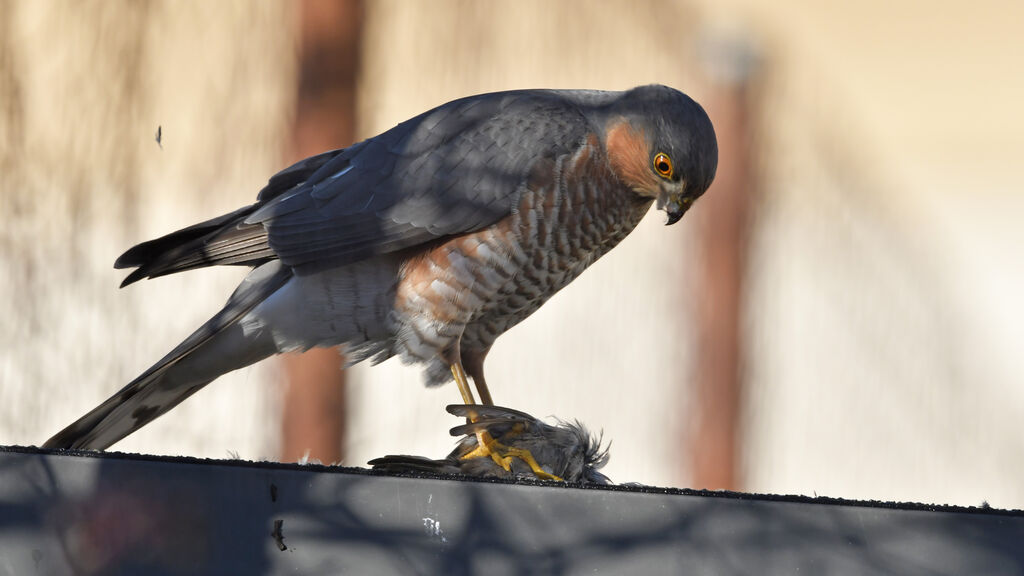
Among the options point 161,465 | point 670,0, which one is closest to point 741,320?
point 670,0

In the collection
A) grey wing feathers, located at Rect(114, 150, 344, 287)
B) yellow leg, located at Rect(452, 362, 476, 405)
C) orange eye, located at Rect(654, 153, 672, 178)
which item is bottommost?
yellow leg, located at Rect(452, 362, 476, 405)

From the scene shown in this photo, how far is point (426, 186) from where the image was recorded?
175 cm

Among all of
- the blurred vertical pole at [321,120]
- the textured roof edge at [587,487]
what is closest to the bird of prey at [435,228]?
the textured roof edge at [587,487]

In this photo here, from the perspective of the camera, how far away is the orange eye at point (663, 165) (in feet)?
5.73

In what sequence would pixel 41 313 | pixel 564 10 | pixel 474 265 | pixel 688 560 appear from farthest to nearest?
pixel 564 10 → pixel 41 313 → pixel 474 265 → pixel 688 560

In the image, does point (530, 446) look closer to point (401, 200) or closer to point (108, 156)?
point (401, 200)

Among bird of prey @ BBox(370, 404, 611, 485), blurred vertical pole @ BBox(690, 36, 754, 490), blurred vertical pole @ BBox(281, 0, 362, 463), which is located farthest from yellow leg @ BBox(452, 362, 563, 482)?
blurred vertical pole @ BBox(690, 36, 754, 490)

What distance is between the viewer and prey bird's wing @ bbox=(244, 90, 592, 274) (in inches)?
67.9

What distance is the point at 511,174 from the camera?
1.73 metres

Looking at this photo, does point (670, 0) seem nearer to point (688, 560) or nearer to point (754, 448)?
point (754, 448)

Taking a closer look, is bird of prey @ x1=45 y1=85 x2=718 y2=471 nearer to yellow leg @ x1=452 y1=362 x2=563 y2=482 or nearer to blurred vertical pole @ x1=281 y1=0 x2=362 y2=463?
yellow leg @ x1=452 y1=362 x2=563 y2=482

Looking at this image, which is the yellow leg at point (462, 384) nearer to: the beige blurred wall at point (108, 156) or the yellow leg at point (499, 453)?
the yellow leg at point (499, 453)

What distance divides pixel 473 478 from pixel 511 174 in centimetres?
81

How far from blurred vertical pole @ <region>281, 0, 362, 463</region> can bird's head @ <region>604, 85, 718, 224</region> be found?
130 cm
